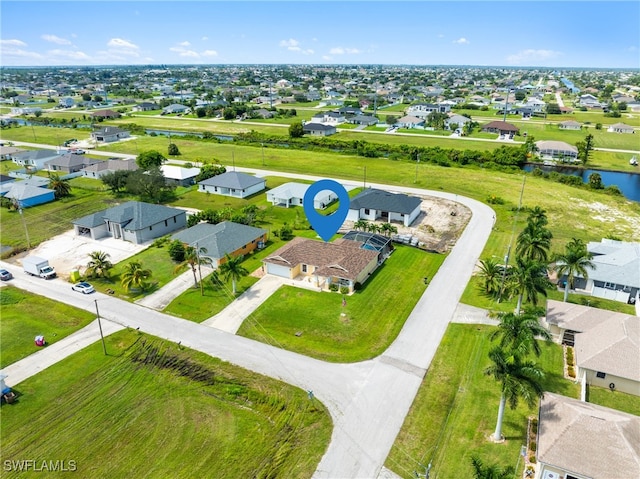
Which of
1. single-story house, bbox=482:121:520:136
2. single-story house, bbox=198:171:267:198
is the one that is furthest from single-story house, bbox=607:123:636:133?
single-story house, bbox=198:171:267:198

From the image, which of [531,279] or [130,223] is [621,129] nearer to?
[531,279]

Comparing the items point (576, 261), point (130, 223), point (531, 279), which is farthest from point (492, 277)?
point (130, 223)

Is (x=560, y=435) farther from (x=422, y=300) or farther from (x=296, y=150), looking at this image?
(x=296, y=150)

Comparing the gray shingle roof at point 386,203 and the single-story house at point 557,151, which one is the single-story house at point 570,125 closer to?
the single-story house at point 557,151

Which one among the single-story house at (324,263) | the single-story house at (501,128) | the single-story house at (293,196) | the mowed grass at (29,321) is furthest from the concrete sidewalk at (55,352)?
the single-story house at (501,128)

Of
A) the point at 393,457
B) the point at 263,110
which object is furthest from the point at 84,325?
the point at 263,110

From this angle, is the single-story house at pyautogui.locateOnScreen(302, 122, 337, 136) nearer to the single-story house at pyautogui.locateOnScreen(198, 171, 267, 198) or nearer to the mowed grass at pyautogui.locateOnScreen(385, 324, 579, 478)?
the single-story house at pyautogui.locateOnScreen(198, 171, 267, 198)
